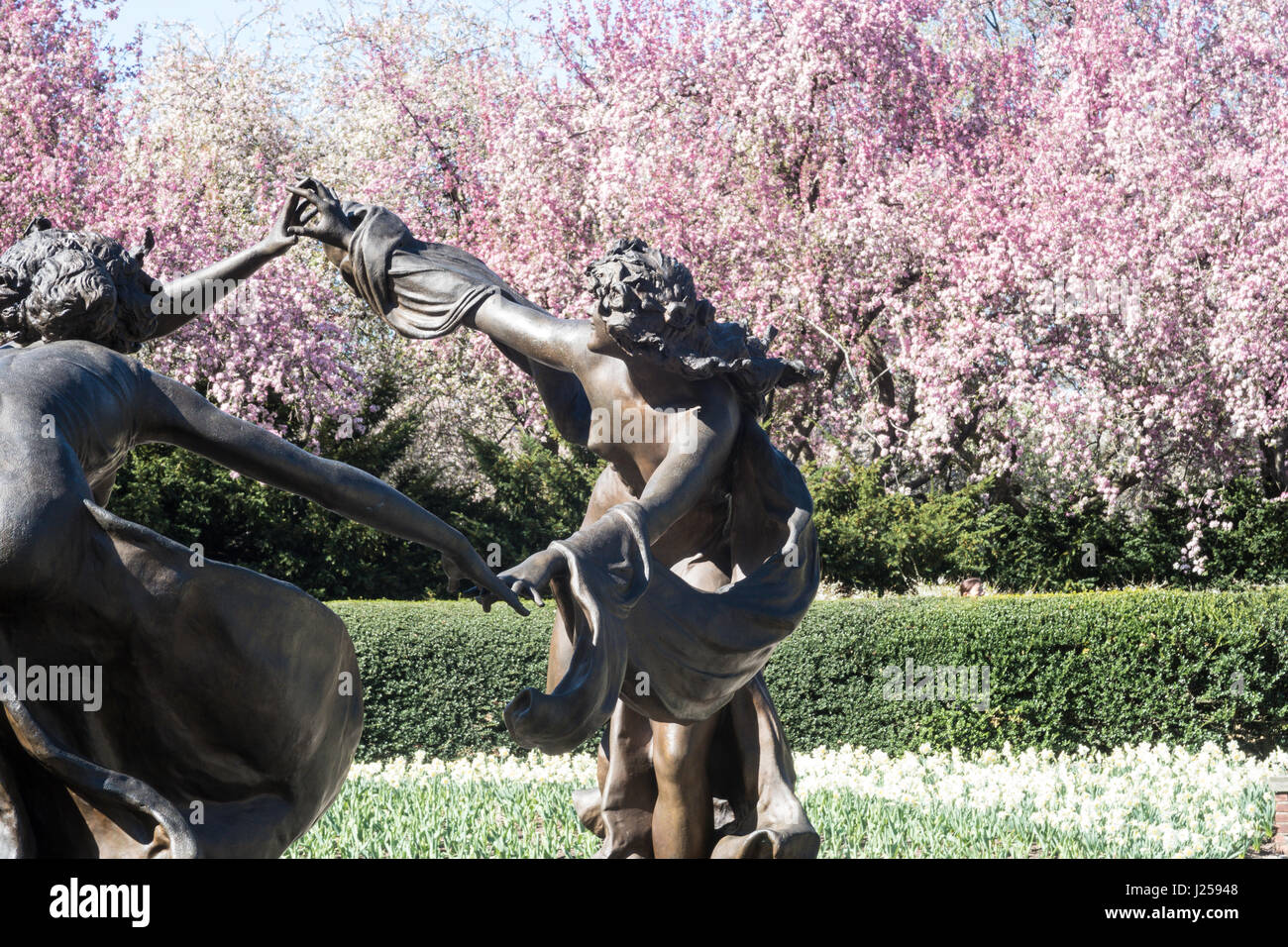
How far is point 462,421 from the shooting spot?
15664 millimetres

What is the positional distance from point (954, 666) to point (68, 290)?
6.99 metres

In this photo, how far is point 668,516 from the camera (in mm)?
3355

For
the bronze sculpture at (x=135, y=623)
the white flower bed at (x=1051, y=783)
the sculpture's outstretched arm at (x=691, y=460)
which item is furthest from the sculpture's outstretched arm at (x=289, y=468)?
the white flower bed at (x=1051, y=783)

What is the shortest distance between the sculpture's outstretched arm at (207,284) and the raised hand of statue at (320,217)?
18cm

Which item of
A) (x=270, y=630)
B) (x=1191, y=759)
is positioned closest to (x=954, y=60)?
(x=1191, y=759)

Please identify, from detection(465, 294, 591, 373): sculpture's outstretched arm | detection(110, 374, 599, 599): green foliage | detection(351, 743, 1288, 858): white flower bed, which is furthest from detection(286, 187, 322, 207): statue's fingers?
detection(110, 374, 599, 599): green foliage

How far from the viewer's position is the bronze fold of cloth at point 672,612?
9.42 ft

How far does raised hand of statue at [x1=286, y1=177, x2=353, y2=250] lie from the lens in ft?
12.8

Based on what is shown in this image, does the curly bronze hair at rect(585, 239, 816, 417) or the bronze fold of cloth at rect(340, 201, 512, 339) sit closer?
the curly bronze hair at rect(585, 239, 816, 417)

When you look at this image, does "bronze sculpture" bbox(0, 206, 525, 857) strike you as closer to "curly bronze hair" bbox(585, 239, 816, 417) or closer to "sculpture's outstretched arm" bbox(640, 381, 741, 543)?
"sculpture's outstretched arm" bbox(640, 381, 741, 543)

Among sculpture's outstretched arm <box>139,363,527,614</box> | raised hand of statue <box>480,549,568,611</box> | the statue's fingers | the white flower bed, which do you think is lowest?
the white flower bed

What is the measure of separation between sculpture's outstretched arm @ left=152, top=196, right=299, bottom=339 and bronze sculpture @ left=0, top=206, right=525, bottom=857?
511 millimetres

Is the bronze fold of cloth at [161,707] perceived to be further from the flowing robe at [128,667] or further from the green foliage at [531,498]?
the green foliage at [531,498]
